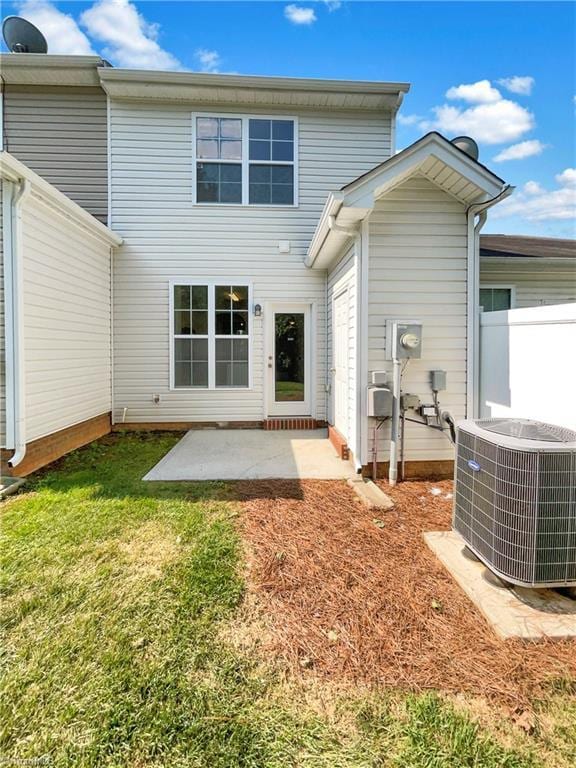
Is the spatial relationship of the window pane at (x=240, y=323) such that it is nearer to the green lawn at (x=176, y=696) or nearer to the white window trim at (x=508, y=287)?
the white window trim at (x=508, y=287)

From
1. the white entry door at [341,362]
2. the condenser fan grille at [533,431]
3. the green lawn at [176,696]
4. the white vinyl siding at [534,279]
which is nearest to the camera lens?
the green lawn at [176,696]

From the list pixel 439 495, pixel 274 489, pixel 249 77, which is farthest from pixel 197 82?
pixel 439 495

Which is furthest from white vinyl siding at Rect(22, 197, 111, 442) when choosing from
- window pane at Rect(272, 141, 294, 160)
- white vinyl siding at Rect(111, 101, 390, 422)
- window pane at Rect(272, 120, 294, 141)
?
window pane at Rect(272, 120, 294, 141)

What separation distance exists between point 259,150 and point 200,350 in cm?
392

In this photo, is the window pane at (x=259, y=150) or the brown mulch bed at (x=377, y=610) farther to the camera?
the window pane at (x=259, y=150)

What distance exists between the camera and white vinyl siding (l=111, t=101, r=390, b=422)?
693cm

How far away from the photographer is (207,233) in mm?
7035

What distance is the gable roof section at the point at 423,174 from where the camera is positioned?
13.1 ft

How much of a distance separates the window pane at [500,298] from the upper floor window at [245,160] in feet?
14.6

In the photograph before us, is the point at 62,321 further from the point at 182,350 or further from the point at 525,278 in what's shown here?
the point at 525,278

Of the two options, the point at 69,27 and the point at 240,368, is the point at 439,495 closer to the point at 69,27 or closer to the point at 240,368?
the point at 240,368

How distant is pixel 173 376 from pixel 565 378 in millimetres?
5958

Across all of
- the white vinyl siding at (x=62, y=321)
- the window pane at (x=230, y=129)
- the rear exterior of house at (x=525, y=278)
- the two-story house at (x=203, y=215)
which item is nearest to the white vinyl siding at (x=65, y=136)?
the two-story house at (x=203, y=215)

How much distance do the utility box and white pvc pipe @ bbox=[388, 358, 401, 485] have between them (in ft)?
0.25
